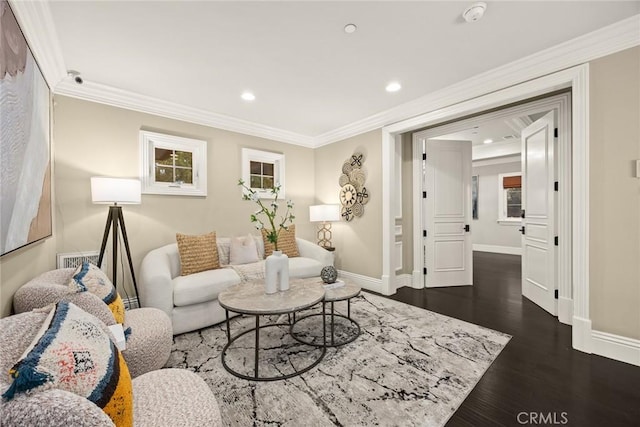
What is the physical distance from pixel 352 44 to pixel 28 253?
9.33 feet

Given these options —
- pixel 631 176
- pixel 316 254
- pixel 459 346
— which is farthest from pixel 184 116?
pixel 631 176

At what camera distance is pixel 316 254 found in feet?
12.9

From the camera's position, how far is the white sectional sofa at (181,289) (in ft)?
7.99

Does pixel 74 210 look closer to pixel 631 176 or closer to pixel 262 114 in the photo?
pixel 262 114

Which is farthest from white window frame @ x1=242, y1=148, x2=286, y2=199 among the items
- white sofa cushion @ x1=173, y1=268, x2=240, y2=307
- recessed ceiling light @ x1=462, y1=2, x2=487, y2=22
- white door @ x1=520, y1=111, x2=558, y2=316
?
white door @ x1=520, y1=111, x2=558, y2=316

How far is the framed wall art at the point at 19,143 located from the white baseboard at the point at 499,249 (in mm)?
8731

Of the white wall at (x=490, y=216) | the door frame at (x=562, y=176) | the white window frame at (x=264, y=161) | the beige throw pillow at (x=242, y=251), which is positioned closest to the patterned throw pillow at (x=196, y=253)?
the beige throw pillow at (x=242, y=251)

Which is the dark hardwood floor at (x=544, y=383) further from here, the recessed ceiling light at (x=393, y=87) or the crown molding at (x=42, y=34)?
the crown molding at (x=42, y=34)

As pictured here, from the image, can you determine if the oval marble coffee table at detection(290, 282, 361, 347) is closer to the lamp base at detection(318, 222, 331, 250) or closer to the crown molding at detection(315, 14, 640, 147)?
the lamp base at detection(318, 222, 331, 250)

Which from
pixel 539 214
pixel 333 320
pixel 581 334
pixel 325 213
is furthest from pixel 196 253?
pixel 539 214

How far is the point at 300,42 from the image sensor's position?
2137 mm

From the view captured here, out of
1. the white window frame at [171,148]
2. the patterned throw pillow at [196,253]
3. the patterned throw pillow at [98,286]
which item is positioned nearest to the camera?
the patterned throw pillow at [98,286]

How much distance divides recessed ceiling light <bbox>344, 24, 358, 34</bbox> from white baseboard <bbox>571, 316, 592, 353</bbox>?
3.02 meters

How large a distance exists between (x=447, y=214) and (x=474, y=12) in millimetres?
2856
